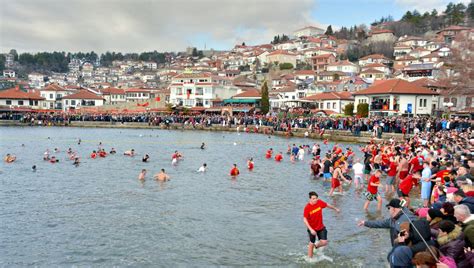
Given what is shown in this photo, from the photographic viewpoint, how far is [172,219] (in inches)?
619

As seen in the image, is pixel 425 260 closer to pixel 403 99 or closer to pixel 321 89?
pixel 403 99

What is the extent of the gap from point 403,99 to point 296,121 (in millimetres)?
12800

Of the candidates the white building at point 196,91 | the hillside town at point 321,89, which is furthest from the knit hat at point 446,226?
the white building at point 196,91

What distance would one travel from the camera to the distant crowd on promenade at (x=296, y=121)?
38225 mm

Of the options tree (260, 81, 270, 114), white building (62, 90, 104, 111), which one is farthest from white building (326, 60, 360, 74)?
white building (62, 90, 104, 111)

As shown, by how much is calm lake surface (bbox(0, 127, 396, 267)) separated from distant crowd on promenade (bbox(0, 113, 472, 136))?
15.2 m

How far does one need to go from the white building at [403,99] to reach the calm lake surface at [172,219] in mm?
27959

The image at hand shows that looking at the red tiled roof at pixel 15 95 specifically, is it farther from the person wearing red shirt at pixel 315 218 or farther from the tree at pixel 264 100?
the person wearing red shirt at pixel 315 218

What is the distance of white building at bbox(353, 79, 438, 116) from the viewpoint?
2040 inches

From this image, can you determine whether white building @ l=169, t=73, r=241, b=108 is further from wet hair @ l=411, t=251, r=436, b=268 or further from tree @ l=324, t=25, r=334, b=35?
tree @ l=324, t=25, r=334, b=35

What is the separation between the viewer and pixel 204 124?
205ft

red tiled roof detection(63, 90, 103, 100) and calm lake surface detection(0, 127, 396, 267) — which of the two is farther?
red tiled roof detection(63, 90, 103, 100)

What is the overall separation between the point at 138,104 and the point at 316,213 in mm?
83092

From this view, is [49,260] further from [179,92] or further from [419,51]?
[419,51]
